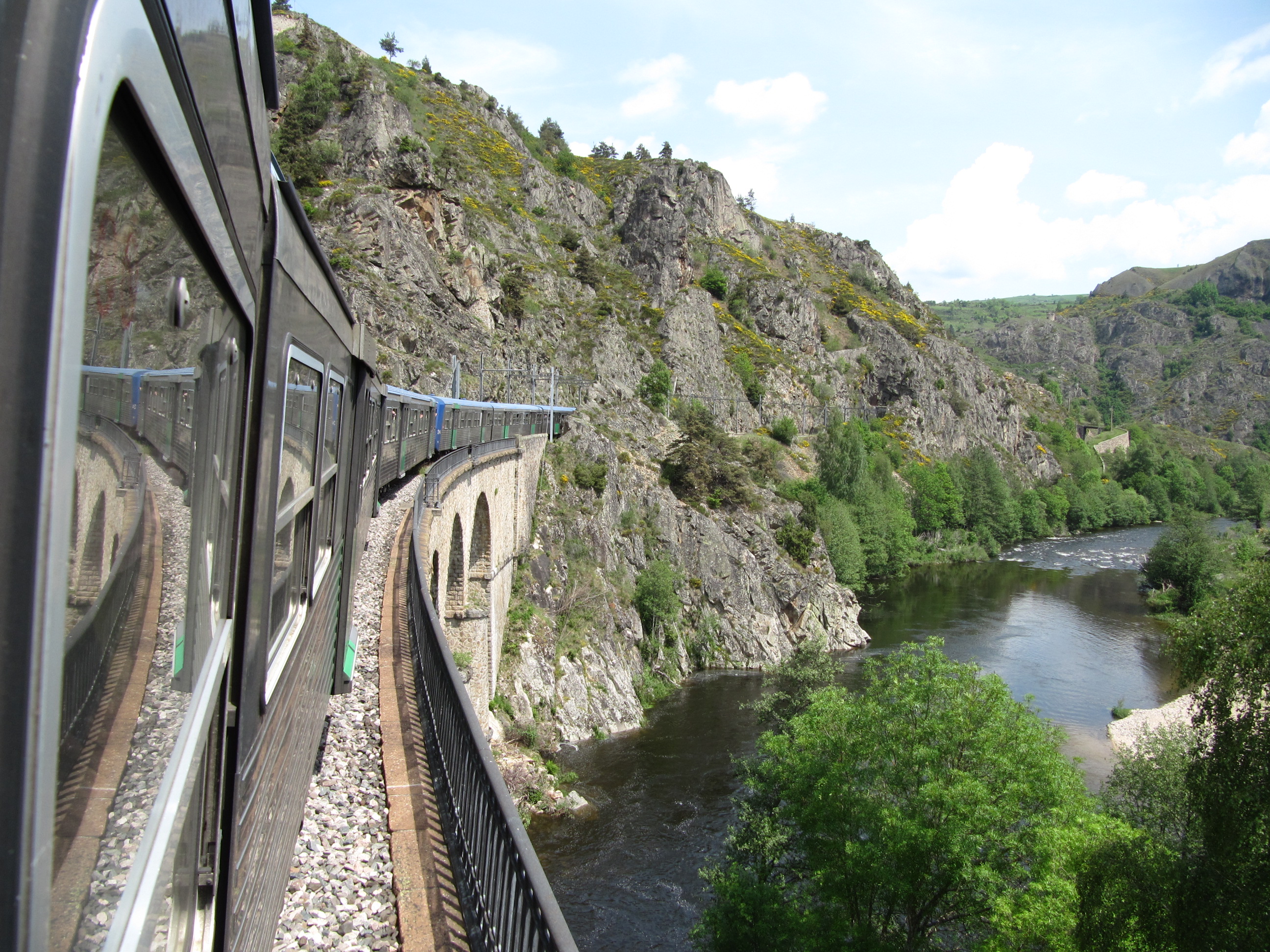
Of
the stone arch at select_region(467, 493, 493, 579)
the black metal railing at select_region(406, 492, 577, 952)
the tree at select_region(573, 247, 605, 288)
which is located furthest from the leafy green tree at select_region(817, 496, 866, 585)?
the black metal railing at select_region(406, 492, 577, 952)

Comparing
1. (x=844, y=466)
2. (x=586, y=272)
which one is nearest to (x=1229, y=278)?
(x=844, y=466)

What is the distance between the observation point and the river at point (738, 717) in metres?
14.9

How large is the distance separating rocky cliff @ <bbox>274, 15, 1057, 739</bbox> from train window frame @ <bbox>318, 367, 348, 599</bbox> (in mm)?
18115

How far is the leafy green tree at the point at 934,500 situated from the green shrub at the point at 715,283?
21.4 m

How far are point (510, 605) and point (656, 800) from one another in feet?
28.2

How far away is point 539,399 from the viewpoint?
42094 millimetres

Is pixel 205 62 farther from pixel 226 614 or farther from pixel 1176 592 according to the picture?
pixel 1176 592

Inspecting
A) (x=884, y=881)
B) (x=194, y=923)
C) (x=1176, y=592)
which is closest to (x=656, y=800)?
(x=884, y=881)

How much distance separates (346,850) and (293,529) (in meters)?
2.26

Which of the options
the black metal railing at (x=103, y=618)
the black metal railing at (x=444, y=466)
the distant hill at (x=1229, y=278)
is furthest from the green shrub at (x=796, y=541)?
the distant hill at (x=1229, y=278)

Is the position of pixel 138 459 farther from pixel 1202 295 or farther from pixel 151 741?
pixel 1202 295

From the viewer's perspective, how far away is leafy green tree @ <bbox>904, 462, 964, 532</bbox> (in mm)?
52594

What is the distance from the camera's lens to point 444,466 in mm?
13797

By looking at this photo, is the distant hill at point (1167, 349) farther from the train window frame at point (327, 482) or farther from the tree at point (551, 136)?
the train window frame at point (327, 482)
